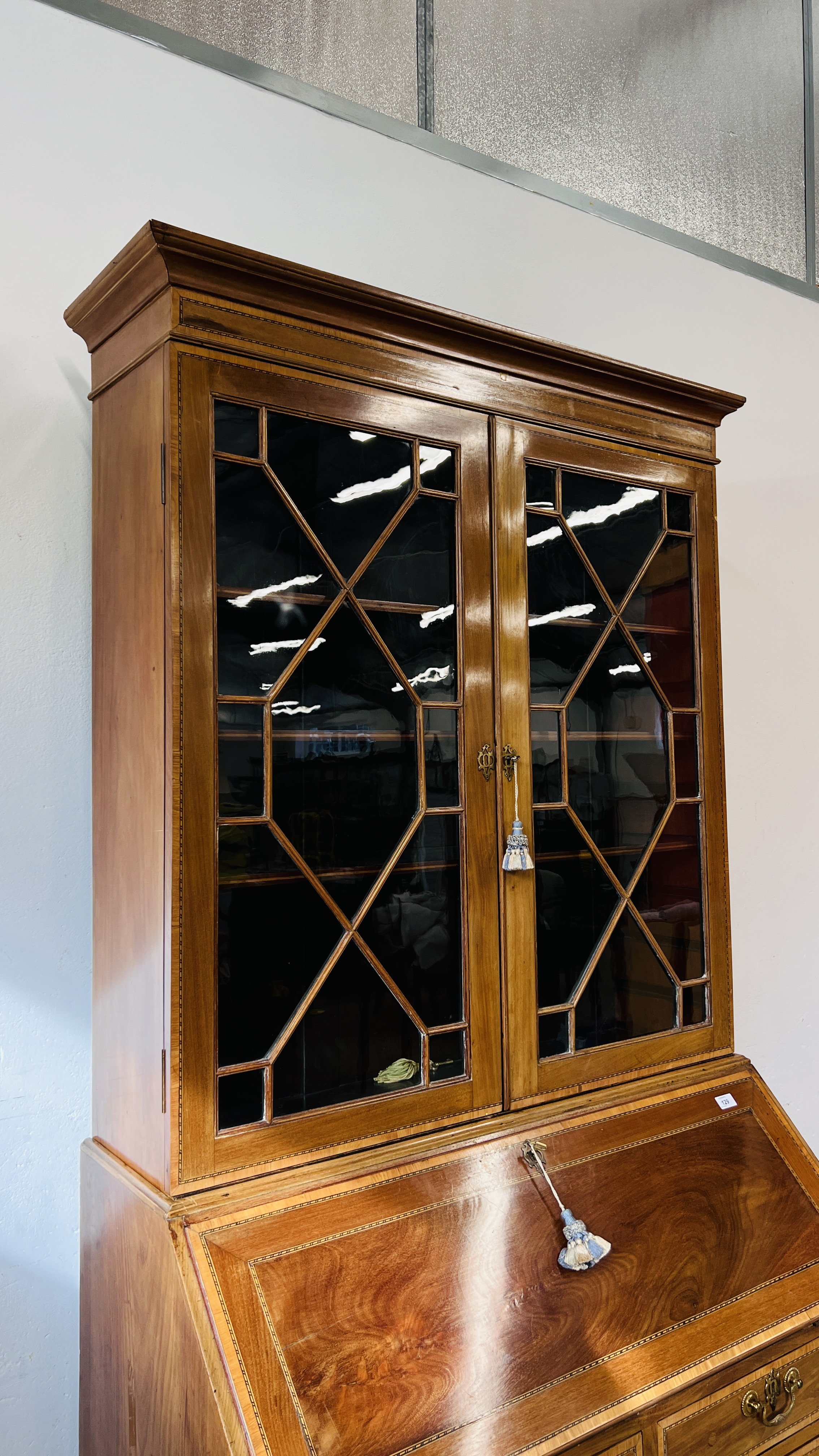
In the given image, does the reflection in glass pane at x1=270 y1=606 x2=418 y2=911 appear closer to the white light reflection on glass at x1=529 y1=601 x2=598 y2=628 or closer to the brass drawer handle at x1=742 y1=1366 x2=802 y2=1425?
the white light reflection on glass at x1=529 y1=601 x2=598 y2=628

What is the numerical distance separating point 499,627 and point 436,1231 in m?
0.85

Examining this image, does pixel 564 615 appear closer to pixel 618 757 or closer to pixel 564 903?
pixel 618 757

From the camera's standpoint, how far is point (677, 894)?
1.75m

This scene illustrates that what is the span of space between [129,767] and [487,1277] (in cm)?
82

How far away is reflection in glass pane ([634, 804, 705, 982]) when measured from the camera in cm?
172

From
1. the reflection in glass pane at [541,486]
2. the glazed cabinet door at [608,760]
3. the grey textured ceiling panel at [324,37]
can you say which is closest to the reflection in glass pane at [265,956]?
the glazed cabinet door at [608,760]

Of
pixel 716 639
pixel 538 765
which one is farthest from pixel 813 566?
pixel 538 765

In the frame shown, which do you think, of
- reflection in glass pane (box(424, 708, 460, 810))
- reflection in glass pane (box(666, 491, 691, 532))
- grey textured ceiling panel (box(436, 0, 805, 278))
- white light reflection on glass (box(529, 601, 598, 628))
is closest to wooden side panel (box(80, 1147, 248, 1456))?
reflection in glass pane (box(424, 708, 460, 810))

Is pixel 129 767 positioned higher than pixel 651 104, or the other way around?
pixel 651 104

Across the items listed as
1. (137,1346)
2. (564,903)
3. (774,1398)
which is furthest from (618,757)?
(137,1346)

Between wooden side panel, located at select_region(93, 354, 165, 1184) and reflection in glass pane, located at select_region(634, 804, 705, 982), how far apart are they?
0.83 metres

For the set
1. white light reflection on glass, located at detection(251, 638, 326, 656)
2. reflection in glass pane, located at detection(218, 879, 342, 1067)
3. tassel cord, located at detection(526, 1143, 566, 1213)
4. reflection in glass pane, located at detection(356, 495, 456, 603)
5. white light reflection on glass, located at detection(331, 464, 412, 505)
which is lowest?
tassel cord, located at detection(526, 1143, 566, 1213)

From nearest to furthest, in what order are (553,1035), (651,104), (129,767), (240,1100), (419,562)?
1. (240,1100)
2. (129,767)
3. (419,562)
4. (553,1035)
5. (651,104)

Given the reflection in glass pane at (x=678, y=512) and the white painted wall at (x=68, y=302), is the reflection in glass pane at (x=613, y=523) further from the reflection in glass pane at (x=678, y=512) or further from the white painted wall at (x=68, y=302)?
the white painted wall at (x=68, y=302)
